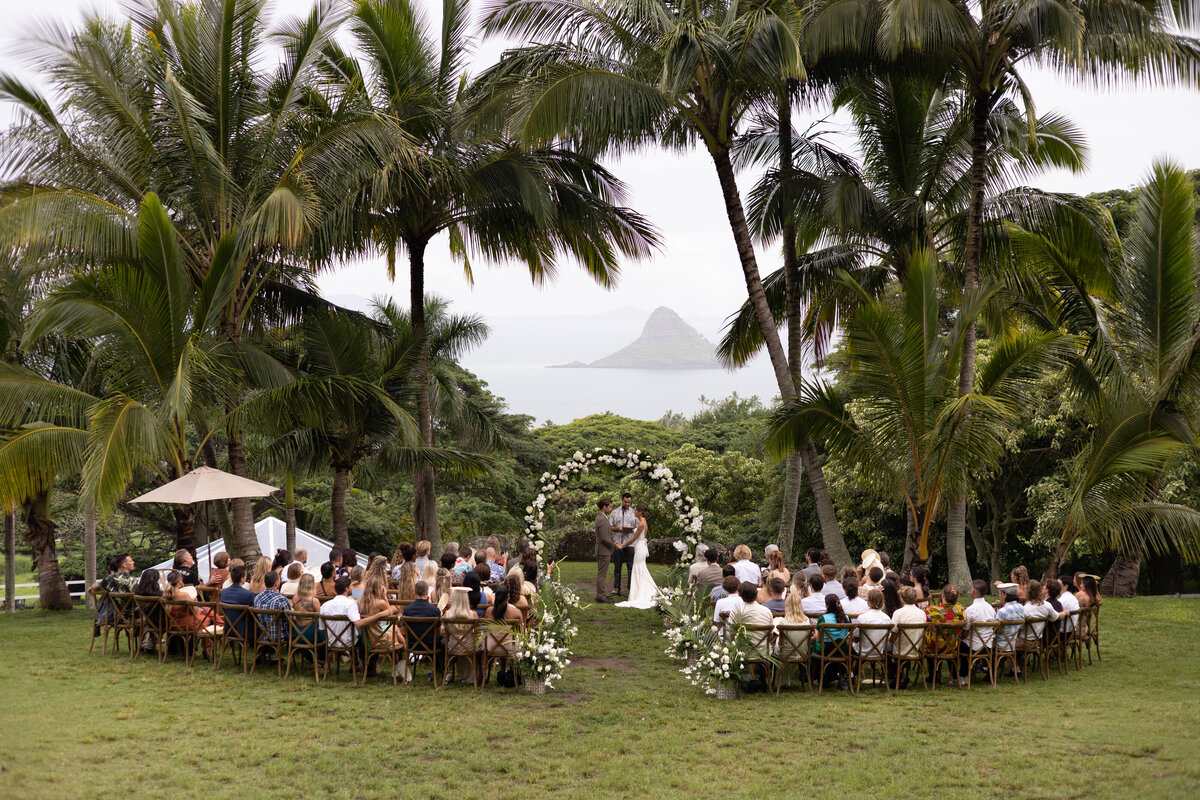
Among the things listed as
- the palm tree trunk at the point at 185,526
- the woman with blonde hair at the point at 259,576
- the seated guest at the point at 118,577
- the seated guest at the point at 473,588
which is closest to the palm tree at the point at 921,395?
the seated guest at the point at 473,588

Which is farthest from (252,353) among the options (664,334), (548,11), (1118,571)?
(664,334)

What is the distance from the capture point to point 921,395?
12.4 m

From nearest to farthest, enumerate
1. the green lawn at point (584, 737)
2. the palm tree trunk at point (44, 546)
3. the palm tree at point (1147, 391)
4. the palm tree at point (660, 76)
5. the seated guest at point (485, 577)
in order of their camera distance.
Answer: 1. the green lawn at point (584, 737)
2. the seated guest at point (485, 577)
3. the palm tree at point (1147, 391)
4. the palm tree at point (660, 76)
5. the palm tree trunk at point (44, 546)

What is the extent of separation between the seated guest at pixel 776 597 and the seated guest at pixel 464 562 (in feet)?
10.8

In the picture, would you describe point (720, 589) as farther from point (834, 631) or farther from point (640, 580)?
point (640, 580)

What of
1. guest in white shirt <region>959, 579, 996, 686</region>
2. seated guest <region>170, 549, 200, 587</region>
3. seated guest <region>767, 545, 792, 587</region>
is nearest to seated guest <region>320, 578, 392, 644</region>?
seated guest <region>170, 549, 200, 587</region>

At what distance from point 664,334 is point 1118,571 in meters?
A: 164

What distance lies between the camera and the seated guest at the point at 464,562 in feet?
37.0

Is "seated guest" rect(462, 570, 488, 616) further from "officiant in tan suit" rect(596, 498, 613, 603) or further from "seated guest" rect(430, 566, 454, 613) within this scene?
"officiant in tan suit" rect(596, 498, 613, 603)

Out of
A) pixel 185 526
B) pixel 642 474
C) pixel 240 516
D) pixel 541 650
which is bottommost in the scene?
pixel 541 650

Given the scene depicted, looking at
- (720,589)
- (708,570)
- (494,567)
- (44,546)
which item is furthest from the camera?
(44,546)

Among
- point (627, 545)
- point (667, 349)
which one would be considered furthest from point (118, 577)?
point (667, 349)

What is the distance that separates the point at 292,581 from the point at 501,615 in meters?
2.82

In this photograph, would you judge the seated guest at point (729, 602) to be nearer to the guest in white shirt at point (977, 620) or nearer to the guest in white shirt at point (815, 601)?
the guest in white shirt at point (815, 601)
